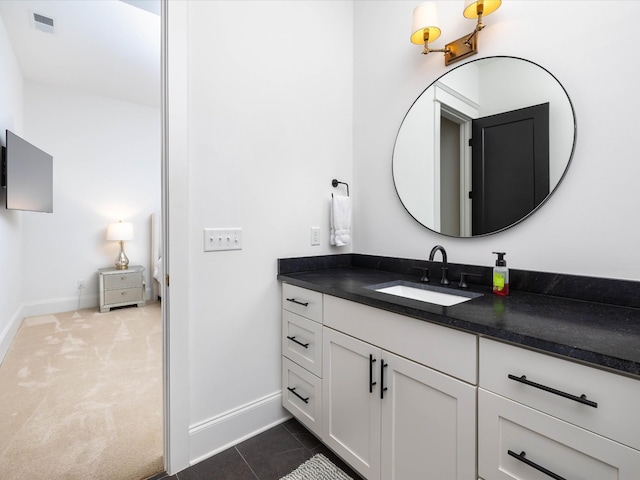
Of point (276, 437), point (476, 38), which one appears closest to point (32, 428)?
point (276, 437)

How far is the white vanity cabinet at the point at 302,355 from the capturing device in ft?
4.85

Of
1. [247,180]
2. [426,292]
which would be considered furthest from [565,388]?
[247,180]

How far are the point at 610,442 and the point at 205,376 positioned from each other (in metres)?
1.48

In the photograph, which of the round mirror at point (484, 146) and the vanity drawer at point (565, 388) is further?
the round mirror at point (484, 146)

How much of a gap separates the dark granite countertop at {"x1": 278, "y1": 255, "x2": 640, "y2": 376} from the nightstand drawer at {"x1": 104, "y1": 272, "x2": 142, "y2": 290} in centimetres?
357

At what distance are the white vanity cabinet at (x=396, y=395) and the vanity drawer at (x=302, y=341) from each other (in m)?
0.06

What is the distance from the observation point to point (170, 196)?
137 cm

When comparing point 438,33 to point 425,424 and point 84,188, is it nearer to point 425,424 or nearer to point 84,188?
point 425,424

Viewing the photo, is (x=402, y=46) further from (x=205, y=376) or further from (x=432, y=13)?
(x=205, y=376)

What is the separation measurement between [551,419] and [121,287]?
182 inches

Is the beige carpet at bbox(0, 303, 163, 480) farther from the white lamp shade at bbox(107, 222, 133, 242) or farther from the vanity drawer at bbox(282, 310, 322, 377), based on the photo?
the white lamp shade at bbox(107, 222, 133, 242)

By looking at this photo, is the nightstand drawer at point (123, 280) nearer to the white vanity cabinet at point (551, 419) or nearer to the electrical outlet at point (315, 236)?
the electrical outlet at point (315, 236)

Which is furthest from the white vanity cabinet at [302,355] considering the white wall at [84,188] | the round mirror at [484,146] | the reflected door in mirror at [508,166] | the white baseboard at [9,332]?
the white wall at [84,188]

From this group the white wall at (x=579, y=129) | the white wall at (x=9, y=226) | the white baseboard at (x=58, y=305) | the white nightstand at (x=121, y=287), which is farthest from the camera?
the white nightstand at (x=121, y=287)
